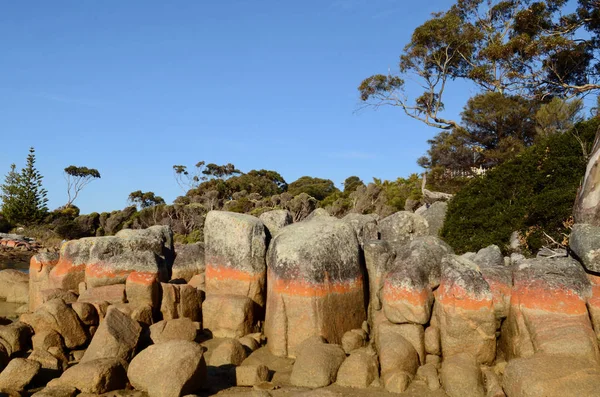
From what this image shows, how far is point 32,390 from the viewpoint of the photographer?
916cm

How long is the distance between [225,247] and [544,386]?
7.50 meters

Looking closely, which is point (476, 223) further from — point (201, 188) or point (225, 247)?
point (201, 188)

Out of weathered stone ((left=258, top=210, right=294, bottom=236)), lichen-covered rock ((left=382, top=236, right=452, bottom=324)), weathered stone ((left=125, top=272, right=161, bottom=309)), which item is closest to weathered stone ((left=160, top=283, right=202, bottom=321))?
weathered stone ((left=125, top=272, right=161, bottom=309))

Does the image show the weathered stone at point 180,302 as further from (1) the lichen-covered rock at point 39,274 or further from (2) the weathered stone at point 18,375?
(1) the lichen-covered rock at point 39,274

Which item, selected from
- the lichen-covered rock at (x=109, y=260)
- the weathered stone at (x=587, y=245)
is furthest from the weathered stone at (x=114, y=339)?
the weathered stone at (x=587, y=245)

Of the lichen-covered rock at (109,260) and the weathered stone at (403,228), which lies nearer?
the lichen-covered rock at (109,260)

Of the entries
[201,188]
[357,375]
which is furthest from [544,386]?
[201,188]

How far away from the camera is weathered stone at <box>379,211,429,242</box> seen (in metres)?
15.3

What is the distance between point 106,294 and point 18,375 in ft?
13.7

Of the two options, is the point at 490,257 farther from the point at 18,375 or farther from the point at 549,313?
the point at 18,375

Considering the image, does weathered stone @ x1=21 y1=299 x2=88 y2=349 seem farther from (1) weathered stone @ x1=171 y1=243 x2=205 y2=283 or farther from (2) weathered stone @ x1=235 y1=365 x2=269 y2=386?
(1) weathered stone @ x1=171 y1=243 x2=205 y2=283

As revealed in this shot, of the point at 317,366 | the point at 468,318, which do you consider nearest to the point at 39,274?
the point at 317,366

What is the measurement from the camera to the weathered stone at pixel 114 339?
9.84 meters

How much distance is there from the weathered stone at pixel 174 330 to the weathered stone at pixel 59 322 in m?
1.49
